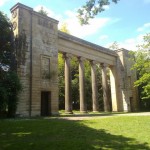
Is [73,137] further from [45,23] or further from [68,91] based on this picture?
[45,23]

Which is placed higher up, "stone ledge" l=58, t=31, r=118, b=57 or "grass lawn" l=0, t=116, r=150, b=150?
"stone ledge" l=58, t=31, r=118, b=57

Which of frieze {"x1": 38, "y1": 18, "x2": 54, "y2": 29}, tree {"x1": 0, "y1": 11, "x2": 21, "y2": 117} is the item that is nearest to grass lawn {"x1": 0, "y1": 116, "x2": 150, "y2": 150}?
tree {"x1": 0, "y1": 11, "x2": 21, "y2": 117}

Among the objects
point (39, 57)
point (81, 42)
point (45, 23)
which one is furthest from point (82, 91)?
point (45, 23)

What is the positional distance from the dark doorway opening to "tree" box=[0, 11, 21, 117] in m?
4.04

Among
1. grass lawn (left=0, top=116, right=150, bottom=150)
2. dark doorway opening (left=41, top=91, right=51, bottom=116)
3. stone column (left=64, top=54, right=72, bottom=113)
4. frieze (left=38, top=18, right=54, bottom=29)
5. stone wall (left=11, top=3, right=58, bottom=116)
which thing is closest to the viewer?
grass lawn (left=0, top=116, right=150, bottom=150)

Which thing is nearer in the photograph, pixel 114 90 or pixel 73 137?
pixel 73 137

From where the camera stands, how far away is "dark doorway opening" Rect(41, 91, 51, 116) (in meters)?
23.9

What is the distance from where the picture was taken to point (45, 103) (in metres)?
24.2

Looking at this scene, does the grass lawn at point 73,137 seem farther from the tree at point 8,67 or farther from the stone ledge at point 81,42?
the stone ledge at point 81,42

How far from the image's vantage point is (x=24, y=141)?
32.3ft

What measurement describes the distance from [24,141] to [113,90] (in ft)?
93.6

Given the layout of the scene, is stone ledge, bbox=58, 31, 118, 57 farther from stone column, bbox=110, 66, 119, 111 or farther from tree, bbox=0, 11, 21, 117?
tree, bbox=0, 11, 21, 117

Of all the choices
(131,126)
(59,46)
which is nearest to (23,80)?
(59,46)

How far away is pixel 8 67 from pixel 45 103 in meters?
5.63
